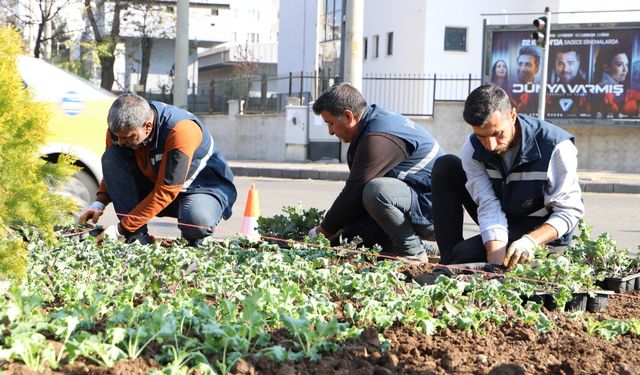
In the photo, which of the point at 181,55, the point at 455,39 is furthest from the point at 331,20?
A: the point at 181,55

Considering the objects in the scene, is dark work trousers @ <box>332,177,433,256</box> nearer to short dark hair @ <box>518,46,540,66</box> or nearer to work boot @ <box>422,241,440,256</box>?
A: work boot @ <box>422,241,440,256</box>

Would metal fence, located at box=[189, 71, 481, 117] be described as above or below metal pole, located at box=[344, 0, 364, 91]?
below

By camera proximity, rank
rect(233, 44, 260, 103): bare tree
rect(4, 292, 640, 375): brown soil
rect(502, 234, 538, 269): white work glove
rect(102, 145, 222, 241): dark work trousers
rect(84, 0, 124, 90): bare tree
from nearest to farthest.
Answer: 1. rect(4, 292, 640, 375): brown soil
2. rect(502, 234, 538, 269): white work glove
3. rect(102, 145, 222, 241): dark work trousers
4. rect(84, 0, 124, 90): bare tree
5. rect(233, 44, 260, 103): bare tree

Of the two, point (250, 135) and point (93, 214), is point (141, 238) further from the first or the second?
point (250, 135)

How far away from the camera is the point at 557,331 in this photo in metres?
3.69

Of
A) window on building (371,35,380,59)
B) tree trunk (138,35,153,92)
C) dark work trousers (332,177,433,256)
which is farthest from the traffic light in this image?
tree trunk (138,35,153,92)

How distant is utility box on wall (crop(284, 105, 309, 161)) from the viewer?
2292cm

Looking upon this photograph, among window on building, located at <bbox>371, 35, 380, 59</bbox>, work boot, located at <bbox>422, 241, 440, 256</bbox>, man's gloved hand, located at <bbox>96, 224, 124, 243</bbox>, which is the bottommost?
work boot, located at <bbox>422, 241, 440, 256</bbox>

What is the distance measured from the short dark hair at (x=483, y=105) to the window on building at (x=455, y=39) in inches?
1109

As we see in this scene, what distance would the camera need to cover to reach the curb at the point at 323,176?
16828 millimetres

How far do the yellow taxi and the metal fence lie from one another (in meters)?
14.5

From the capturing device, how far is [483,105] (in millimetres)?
4699

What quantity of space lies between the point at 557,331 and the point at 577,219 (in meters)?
1.43

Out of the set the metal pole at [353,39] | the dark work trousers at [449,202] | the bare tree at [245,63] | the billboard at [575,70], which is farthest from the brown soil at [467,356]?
the bare tree at [245,63]
